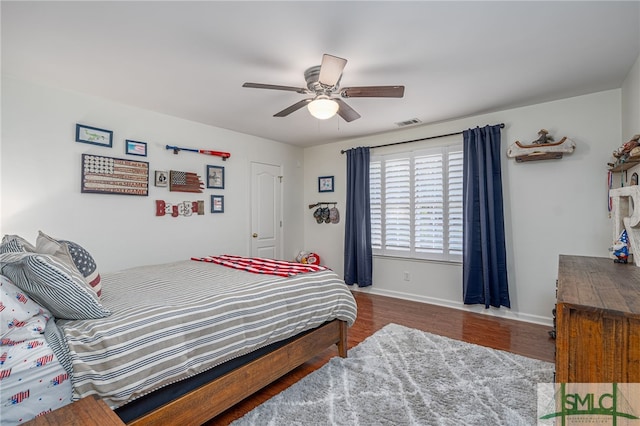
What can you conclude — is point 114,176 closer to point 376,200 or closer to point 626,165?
point 376,200

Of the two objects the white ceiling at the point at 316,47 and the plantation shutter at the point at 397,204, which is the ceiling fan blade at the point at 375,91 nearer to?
the white ceiling at the point at 316,47

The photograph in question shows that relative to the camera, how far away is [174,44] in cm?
225

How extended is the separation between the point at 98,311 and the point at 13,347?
1.01 feet

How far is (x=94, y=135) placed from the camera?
3201 mm

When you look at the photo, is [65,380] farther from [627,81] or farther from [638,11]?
[627,81]

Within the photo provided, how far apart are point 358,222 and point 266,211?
4.78 ft

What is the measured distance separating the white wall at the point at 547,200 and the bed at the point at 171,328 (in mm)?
2390

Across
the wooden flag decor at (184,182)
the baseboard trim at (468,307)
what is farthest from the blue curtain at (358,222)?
the wooden flag decor at (184,182)

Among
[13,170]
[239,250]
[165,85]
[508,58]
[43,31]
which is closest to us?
[43,31]

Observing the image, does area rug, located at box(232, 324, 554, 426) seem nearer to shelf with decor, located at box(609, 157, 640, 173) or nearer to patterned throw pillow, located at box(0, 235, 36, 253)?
patterned throw pillow, located at box(0, 235, 36, 253)

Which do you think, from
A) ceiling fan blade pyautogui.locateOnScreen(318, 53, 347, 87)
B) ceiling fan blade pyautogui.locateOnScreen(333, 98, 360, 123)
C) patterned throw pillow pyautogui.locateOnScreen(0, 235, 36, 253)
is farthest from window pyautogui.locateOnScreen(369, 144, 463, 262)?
patterned throw pillow pyautogui.locateOnScreen(0, 235, 36, 253)

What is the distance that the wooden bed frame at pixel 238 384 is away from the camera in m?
1.55

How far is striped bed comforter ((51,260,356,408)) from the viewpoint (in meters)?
1.33

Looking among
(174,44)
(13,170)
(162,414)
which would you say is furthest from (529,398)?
(13,170)
